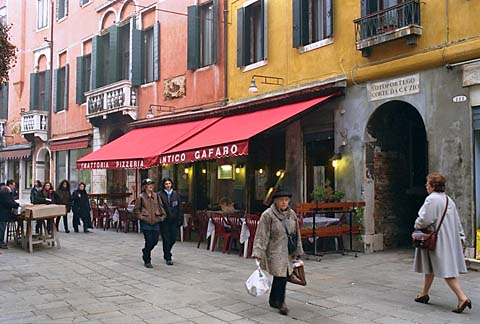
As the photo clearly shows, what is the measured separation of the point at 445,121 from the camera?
895 centimetres

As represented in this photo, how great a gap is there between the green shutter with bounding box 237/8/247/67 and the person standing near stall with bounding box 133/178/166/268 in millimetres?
5759

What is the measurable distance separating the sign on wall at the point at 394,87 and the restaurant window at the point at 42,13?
1896cm

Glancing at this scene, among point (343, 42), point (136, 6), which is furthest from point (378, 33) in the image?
point (136, 6)

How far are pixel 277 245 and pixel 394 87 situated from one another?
5237 mm

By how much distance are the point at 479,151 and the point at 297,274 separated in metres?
4.45

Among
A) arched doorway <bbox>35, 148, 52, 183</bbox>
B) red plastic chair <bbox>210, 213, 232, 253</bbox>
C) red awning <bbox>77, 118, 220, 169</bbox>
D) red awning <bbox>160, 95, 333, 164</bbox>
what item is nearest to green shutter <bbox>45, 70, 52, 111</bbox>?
arched doorway <bbox>35, 148, 52, 183</bbox>

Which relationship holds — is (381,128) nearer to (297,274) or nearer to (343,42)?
(343,42)

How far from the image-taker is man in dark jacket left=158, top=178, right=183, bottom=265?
922 centimetres

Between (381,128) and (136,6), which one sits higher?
(136,6)

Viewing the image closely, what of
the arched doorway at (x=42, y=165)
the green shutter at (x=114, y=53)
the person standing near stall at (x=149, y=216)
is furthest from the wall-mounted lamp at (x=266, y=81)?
the arched doorway at (x=42, y=165)

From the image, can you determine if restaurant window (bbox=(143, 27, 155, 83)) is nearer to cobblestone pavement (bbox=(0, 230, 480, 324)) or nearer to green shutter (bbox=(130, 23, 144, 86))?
green shutter (bbox=(130, 23, 144, 86))

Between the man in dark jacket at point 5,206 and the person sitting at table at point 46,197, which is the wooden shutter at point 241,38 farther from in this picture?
the man in dark jacket at point 5,206

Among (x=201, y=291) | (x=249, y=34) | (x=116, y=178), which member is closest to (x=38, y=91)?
(x=116, y=178)

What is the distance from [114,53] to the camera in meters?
19.0
